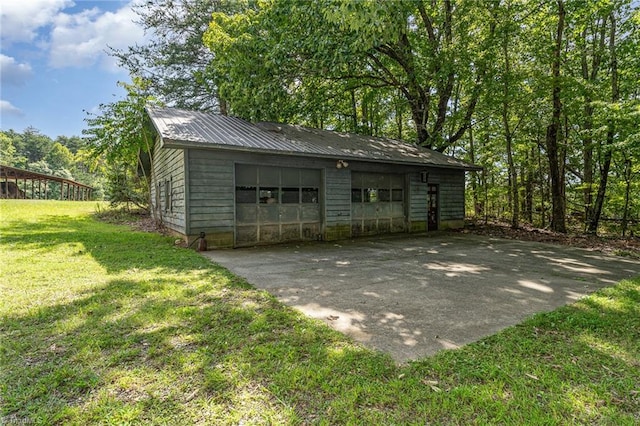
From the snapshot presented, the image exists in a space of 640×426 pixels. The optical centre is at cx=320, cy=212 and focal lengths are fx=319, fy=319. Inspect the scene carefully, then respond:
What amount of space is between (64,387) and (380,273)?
176 inches

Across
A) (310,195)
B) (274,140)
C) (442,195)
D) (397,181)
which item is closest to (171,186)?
(274,140)

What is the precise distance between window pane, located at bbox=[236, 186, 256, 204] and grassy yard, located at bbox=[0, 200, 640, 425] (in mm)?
4751

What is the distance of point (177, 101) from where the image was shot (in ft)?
59.2

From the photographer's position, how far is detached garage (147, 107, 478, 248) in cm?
791

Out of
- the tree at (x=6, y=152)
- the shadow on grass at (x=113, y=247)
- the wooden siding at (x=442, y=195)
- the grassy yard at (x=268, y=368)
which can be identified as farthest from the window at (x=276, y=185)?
the tree at (x=6, y=152)

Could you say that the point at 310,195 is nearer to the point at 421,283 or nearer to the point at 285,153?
the point at 285,153

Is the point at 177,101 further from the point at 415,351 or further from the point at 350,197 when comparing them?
the point at 415,351

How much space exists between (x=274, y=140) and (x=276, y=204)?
74.2 inches

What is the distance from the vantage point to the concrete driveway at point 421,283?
3205 mm

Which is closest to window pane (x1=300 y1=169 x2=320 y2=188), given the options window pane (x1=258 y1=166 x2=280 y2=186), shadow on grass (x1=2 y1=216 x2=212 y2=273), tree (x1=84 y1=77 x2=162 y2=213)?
window pane (x1=258 y1=166 x2=280 y2=186)

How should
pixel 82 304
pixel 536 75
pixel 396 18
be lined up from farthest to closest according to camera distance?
pixel 536 75
pixel 396 18
pixel 82 304

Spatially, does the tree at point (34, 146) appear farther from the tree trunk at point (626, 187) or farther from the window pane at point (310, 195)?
the tree trunk at point (626, 187)

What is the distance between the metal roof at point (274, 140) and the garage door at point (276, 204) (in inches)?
30.8

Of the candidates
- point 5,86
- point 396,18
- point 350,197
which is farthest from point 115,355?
point 350,197
